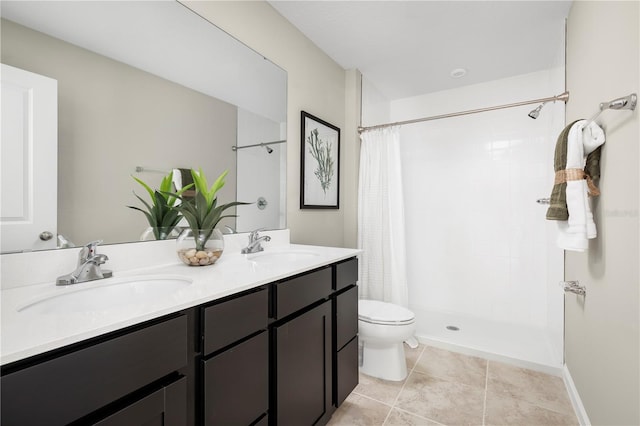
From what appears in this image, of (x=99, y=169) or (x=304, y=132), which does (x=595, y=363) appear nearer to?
(x=304, y=132)

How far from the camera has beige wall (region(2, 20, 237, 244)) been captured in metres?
0.99

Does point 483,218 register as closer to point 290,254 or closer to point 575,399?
point 575,399

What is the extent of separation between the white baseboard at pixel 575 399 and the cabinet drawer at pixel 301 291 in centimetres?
141

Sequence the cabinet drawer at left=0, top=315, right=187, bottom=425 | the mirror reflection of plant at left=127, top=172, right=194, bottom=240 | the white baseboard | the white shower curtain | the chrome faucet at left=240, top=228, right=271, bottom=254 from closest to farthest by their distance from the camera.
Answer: the cabinet drawer at left=0, top=315, right=187, bottom=425 → the mirror reflection of plant at left=127, top=172, right=194, bottom=240 → the white baseboard → the chrome faucet at left=240, top=228, right=271, bottom=254 → the white shower curtain

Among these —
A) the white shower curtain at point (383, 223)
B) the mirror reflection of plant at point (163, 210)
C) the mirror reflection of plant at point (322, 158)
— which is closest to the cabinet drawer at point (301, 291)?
the mirror reflection of plant at point (163, 210)

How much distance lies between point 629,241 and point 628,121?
16.8 inches

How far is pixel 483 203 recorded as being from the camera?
2926mm

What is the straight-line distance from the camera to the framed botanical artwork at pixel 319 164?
2.17 metres

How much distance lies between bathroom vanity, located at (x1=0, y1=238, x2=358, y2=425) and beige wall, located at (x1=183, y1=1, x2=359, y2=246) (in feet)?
2.36

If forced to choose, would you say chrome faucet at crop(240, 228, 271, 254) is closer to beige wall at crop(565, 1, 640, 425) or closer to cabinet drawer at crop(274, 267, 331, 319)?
cabinet drawer at crop(274, 267, 331, 319)

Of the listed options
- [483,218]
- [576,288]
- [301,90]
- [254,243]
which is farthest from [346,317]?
[483,218]

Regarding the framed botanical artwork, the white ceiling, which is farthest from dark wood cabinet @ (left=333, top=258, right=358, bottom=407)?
the white ceiling

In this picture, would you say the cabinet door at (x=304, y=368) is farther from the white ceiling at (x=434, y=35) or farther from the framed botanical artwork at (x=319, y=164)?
the white ceiling at (x=434, y=35)

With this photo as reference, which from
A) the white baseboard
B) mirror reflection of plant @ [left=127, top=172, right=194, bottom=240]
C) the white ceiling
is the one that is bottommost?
the white baseboard
